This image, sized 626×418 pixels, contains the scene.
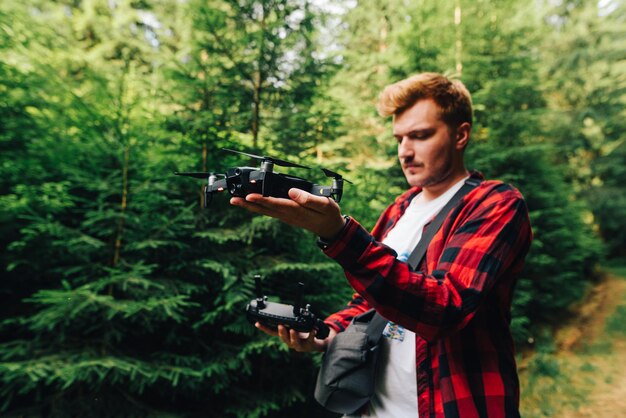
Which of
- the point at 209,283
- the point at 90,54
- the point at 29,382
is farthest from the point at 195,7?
the point at 90,54

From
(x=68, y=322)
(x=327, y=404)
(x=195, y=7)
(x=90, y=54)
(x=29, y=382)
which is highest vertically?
(x=90, y=54)

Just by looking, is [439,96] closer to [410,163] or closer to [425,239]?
[410,163]

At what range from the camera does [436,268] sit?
1314 millimetres

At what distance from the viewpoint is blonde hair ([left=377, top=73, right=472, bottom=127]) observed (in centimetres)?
178

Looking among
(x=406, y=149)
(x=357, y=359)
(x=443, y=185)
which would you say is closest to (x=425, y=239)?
(x=443, y=185)

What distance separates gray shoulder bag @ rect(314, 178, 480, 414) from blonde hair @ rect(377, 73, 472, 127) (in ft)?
1.24

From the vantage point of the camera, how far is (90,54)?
31.1 feet

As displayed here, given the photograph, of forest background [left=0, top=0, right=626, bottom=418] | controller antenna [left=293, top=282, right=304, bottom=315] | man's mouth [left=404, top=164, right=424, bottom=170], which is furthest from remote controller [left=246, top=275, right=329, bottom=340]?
forest background [left=0, top=0, right=626, bottom=418]

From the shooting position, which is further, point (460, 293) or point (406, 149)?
point (406, 149)

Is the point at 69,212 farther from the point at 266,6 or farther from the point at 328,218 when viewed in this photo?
the point at 328,218

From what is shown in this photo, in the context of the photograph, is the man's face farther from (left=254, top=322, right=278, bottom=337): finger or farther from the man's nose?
(left=254, top=322, right=278, bottom=337): finger

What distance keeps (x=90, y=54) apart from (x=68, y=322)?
9.26 metres

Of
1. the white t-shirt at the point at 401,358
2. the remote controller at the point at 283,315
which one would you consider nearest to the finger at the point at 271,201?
the remote controller at the point at 283,315

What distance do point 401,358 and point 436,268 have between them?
0.48m
